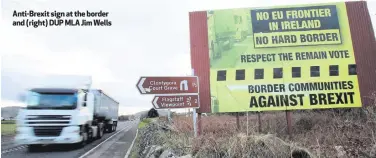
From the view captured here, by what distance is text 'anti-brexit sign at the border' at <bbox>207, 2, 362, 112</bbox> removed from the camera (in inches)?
433

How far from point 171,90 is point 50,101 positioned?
6.47m

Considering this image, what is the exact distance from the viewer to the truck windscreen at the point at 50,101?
36.8 ft

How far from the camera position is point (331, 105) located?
10.9m

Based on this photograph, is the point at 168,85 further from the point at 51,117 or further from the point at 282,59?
the point at 51,117

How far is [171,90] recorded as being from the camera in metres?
7.78

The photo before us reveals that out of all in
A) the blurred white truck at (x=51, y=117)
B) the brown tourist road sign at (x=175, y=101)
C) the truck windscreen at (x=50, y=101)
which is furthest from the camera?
the truck windscreen at (x=50, y=101)

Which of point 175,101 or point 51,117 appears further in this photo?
point 51,117

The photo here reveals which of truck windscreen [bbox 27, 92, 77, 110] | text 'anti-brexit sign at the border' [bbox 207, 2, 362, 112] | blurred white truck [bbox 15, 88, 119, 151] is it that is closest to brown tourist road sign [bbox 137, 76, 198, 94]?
text 'anti-brexit sign at the border' [bbox 207, 2, 362, 112]

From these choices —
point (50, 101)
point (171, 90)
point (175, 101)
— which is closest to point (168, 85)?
point (171, 90)

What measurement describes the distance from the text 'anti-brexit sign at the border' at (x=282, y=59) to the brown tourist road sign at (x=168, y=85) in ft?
11.1

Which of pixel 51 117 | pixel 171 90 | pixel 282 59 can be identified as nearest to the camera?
pixel 171 90

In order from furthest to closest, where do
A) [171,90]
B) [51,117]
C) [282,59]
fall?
[282,59] < [51,117] < [171,90]

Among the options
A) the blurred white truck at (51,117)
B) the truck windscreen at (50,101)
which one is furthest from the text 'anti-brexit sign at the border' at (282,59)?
the truck windscreen at (50,101)

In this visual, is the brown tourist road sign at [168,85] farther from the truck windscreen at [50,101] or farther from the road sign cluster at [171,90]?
the truck windscreen at [50,101]
